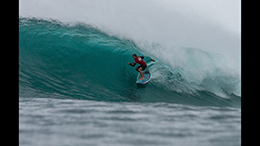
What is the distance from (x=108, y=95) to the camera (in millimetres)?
4793

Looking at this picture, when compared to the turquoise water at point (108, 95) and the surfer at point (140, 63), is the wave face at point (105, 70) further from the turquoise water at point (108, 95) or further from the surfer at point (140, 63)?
the surfer at point (140, 63)

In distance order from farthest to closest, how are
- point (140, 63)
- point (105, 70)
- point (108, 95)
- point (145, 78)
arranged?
point (105, 70)
point (145, 78)
point (140, 63)
point (108, 95)

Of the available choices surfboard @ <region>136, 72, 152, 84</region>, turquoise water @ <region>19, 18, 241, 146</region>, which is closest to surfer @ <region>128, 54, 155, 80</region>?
surfboard @ <region>136, 72, 152, 84</region>

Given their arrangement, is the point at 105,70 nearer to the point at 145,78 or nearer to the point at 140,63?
the point at 140,63

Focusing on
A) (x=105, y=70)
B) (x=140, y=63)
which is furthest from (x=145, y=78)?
(x=105, y=70)

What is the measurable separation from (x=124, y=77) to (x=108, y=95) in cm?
105

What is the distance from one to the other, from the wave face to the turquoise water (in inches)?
1.0

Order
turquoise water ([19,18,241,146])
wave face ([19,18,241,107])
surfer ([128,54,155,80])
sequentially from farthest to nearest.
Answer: surfer ([128,54,155,80]), wave face ([19,18,241,107]), turquoise water ([19,18,241,146])

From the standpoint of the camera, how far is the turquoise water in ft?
6.01

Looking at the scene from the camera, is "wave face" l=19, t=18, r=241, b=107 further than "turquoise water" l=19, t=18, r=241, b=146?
Yes

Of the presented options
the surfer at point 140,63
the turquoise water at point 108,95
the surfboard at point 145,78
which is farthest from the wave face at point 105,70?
the surfer at point 140,63

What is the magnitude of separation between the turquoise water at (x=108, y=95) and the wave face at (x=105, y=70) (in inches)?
1.0

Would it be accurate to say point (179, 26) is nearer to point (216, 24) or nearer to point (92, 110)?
point (216, 24)

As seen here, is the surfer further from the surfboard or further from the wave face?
the wave face
